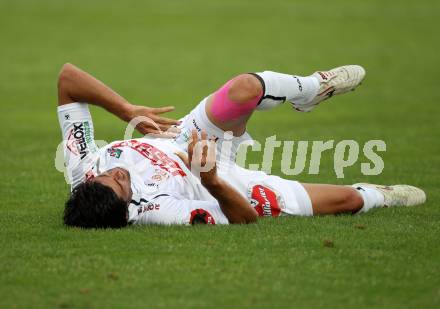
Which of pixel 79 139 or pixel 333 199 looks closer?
pixel 79 139

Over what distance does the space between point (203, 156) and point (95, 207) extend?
3.86ft

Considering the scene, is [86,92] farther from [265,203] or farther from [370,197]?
[370,197]

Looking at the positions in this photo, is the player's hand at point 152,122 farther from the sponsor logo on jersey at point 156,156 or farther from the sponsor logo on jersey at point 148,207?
the sponsor logo on jersey at point 148,207

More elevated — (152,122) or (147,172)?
(152,122)

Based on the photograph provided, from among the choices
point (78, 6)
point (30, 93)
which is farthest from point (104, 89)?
point (78, 6)

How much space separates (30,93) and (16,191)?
1068cm

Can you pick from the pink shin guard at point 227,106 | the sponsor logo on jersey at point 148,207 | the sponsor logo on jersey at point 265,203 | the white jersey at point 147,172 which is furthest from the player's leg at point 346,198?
the sponsor logo on jersey at point 148,207

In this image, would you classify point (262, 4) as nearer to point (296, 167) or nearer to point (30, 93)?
point (30, 93)

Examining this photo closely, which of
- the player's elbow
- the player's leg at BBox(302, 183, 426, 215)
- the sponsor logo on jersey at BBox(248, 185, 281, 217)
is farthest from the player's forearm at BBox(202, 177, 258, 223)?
the player's elbow

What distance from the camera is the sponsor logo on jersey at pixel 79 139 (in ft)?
32.1

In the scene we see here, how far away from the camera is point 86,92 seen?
974 cm

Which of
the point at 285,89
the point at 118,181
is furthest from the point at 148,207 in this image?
the point at 285,89

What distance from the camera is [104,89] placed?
974cm

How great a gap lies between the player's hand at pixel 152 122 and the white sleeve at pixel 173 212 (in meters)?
0.66
